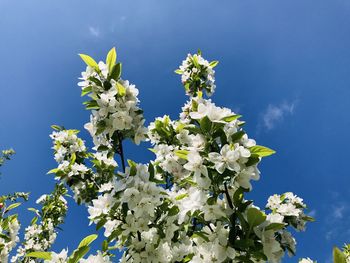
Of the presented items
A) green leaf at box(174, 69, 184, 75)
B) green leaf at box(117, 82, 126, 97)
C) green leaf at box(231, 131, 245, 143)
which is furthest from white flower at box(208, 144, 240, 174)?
green leaf at box(174, 69, 184, 75)

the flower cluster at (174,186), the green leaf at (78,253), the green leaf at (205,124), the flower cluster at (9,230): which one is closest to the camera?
the flower cluster at (174,186)

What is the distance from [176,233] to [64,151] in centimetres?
194

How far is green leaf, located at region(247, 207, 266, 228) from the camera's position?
7.64ft

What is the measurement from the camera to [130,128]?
3.34 m

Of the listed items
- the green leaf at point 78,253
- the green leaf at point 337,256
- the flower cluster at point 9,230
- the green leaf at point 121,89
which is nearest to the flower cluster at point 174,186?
the green leaf at point 121,89

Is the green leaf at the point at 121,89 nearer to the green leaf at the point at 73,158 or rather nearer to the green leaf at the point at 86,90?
the green leaf at the point at 86,90

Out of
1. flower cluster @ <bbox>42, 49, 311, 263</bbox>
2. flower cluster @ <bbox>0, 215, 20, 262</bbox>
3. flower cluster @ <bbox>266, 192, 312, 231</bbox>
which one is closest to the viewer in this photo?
flower cluster @ <bbox>42, 49, 311, 263</bbox>

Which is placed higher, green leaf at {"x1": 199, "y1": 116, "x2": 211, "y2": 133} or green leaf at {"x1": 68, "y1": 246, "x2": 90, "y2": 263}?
green leaf at {"x1": 199, "y1": 116, "x2": 211, "y2": 133}

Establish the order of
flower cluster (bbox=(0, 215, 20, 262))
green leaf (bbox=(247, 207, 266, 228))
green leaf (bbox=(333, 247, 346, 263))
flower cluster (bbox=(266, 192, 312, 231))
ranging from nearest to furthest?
green leaf (bbox=(333, 247, 346, 263)) < green leaf (bbox=(247, 207, 266, 228)) < flower cluster (bbox=(0, 215, 20, 262)) < flower cluster (bbox=(266, 192, 312, 231))

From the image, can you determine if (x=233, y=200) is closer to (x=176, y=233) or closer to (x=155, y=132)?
(x=176, y=233)

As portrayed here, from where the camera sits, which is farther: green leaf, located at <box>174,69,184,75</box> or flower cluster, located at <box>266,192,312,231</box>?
green leaf, located at <box>174,69,184,75</box>

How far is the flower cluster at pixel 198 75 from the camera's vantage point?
641 cm

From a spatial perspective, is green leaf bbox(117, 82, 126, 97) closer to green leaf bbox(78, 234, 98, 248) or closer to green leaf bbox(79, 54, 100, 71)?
green leaf bbox(79, 54, 100, 71)

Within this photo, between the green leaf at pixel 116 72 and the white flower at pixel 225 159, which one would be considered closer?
the white flower at pixel 225 159
